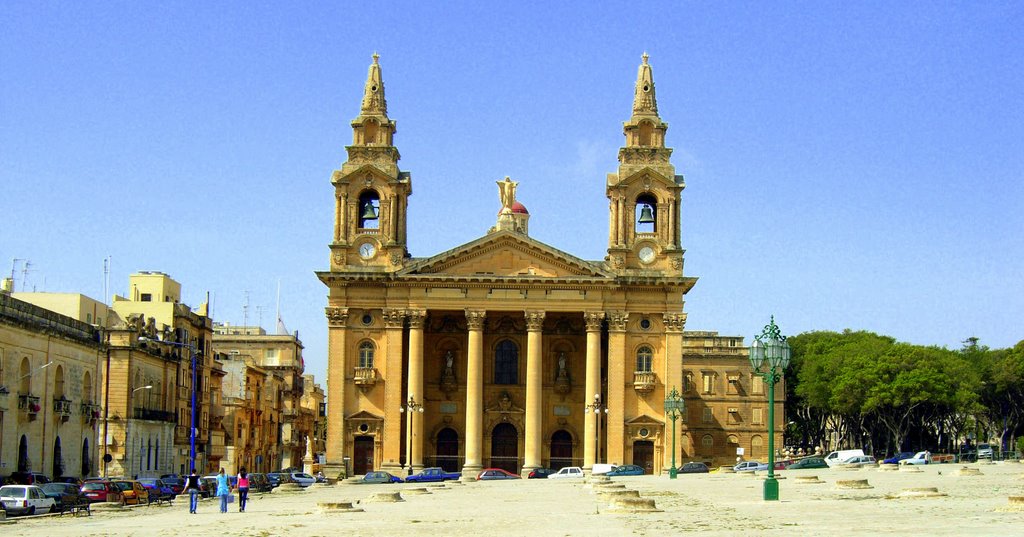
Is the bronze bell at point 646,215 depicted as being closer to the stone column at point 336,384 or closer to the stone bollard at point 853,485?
the stone column at point 336,384

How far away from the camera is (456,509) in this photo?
44.0m

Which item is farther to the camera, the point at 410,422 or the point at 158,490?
the point at 410,422

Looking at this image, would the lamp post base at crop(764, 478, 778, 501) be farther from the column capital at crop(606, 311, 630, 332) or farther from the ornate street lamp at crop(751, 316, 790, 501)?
the column capital at crop(606, 311, 630, 332)

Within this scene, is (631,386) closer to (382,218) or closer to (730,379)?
(382,218)

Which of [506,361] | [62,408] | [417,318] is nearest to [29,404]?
[62,408]

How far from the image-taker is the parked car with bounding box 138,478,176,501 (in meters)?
59.2

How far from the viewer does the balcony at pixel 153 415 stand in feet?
269

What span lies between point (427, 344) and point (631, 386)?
14092 mm

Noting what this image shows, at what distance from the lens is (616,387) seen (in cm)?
8994

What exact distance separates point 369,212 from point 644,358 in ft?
66.2

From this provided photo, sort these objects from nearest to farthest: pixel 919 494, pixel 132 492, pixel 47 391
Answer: pixel 919 494, pixel 132 492, pixel 47 391

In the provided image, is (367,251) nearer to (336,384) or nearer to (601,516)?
(336,384)

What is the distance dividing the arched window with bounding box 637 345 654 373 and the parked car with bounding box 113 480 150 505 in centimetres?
3983

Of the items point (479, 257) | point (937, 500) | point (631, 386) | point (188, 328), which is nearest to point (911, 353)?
point (631, 386)
